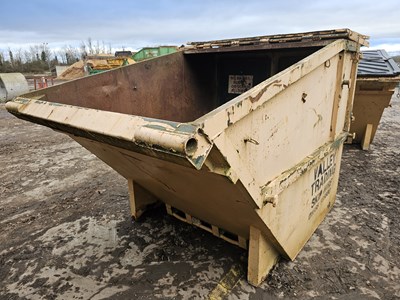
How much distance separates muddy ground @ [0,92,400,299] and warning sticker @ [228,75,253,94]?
5.23 ft

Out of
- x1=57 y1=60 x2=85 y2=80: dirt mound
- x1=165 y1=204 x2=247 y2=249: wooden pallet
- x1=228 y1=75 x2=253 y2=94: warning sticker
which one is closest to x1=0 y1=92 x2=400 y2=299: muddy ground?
x1=165 y1=204 x2=247 y2=249: wooden pallet

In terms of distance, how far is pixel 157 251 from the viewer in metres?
2.55

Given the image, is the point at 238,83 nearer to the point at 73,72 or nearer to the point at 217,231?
the point at 217,231

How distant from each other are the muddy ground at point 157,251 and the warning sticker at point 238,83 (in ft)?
5.23

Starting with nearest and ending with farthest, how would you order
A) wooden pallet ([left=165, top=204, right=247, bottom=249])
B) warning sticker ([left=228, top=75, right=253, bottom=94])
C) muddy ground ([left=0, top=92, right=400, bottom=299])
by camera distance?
muddy ground ([left=0, top=92, right=400, bottom=299]), wooden pallet ([left=165, top=204, right=247, bottom=249]), warning sticker ([left=228, top=75, right=253, bottom=94])

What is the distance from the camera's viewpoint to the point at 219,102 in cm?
346

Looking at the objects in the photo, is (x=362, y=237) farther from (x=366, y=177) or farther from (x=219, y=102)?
(x=219, y=102)

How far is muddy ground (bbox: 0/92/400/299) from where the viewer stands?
2133mm

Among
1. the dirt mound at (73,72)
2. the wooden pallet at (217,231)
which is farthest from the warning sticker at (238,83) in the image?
the dirt mound at (73,72)

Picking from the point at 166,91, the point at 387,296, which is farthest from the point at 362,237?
the point at 166,91

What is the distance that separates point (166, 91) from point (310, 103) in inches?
55.7

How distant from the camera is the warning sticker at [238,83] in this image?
332cm

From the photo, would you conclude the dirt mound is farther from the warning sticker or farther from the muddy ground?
the warning sticker

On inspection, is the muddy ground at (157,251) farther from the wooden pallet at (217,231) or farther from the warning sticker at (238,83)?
the warning sticker at (238,83)
